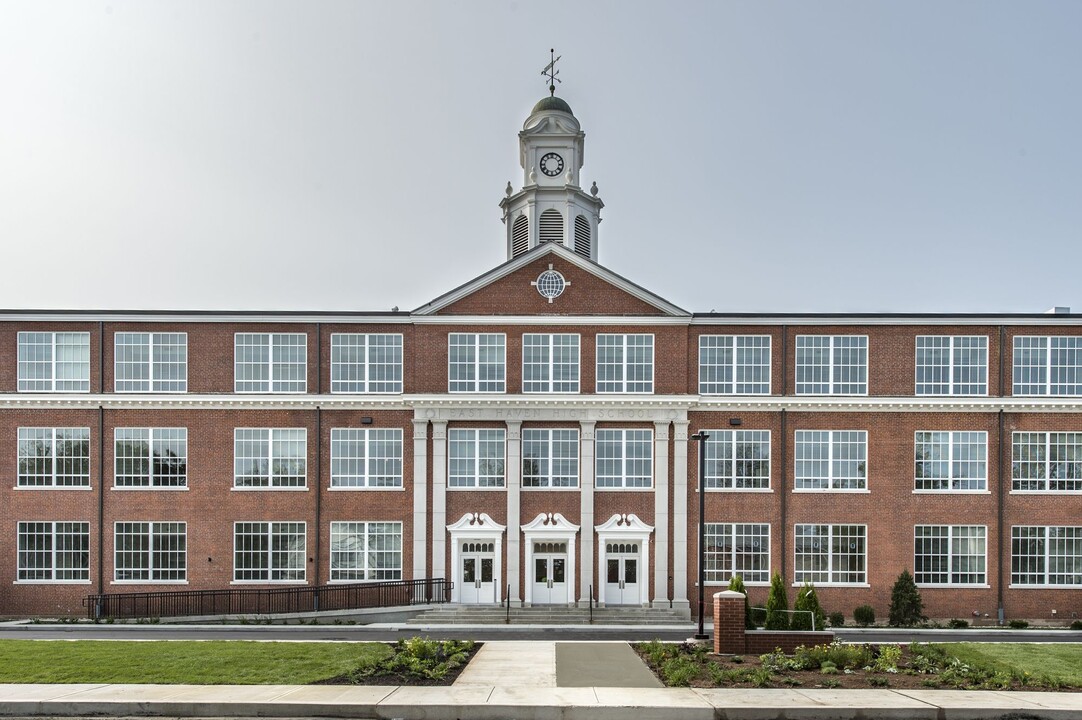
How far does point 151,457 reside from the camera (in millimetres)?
34938

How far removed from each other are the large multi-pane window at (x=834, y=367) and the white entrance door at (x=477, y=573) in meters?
14.1

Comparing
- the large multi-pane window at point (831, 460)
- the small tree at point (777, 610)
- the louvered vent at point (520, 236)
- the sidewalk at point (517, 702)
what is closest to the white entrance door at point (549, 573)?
the large multi-pane window at point (831, 460)

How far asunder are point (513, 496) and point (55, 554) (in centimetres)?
1821

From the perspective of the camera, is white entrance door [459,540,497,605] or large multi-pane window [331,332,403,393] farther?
Answer: large multi-pane window [331,332,403,393]

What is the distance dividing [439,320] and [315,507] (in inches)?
352

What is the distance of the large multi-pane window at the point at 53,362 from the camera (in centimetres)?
3525

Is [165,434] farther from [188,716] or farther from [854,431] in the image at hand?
[854,431]

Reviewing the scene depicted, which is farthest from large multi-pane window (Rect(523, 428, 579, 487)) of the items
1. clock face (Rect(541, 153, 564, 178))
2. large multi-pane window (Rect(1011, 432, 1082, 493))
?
large multi-pane window (Rect(1011, 432, 1082, 493))

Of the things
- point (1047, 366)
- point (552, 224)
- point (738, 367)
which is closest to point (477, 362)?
point (552, 224)

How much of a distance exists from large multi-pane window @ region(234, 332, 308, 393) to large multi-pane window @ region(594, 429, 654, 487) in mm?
12372

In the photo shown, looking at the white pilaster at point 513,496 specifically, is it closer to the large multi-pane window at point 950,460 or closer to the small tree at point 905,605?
the small tree at point 905,605

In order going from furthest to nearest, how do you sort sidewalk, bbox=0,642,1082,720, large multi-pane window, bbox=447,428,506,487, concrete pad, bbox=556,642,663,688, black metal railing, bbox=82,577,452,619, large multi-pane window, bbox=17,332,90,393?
1. large multi-pane window, bbox=17,332,90,393
2. large multi-pane window, bbox=447,428,506,487
3. black metal railing, bbox=82,577,452,619
4. concrete pad, bbox=556,642,663,688
5. sidewalk, bbox=0,642,1082,720

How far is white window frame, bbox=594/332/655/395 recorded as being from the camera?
35156 millimetres

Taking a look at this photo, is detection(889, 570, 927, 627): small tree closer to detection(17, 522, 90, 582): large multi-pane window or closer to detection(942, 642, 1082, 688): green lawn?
detection(942, 642, 1082, 688): green lawn
